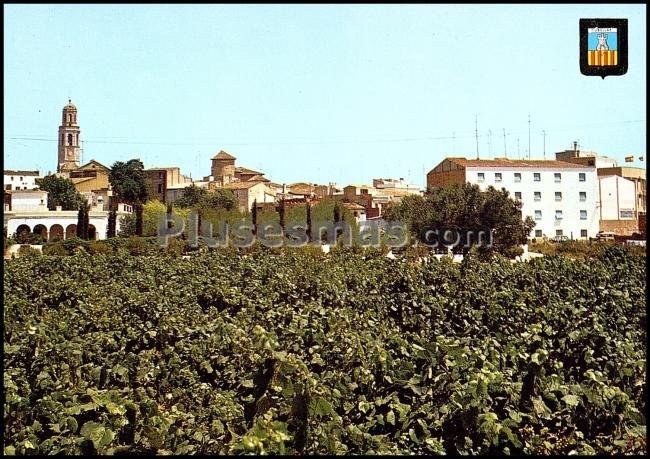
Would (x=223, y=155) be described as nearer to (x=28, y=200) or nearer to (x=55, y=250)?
(x=28, y=200)

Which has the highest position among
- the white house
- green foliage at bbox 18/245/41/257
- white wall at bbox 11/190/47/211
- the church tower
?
the church tower

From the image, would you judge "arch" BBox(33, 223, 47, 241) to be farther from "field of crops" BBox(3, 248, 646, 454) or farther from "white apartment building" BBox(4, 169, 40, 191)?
"field of crops" BBox(3, 248, 646, 454)

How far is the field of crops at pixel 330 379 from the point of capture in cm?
328

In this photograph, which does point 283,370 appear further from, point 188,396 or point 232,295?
point 232,295

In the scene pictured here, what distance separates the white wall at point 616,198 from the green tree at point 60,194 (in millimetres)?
40204

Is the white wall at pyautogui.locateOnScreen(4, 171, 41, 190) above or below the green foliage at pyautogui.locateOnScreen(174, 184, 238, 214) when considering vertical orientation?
above

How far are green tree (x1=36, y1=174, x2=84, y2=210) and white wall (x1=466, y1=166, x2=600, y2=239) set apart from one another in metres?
32.4

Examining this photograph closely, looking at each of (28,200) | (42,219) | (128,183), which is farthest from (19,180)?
(42,219)

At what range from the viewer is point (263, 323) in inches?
259

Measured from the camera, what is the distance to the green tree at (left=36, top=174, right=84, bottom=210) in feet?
173

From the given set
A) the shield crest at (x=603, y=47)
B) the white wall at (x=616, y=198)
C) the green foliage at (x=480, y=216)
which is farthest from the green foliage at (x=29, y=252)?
the white wall at (x=616, y=198)

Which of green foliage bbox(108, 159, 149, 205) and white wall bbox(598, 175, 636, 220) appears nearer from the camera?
white wall bbox(598, 175, 636, 220)

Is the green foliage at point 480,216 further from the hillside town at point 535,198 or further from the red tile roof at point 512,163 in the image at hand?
the red tile roof at point 512,163

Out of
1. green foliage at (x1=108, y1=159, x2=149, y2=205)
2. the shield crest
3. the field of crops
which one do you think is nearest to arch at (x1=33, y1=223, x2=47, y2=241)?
green foliage at (x1=108, y1=159, x2=149, y2=205)
